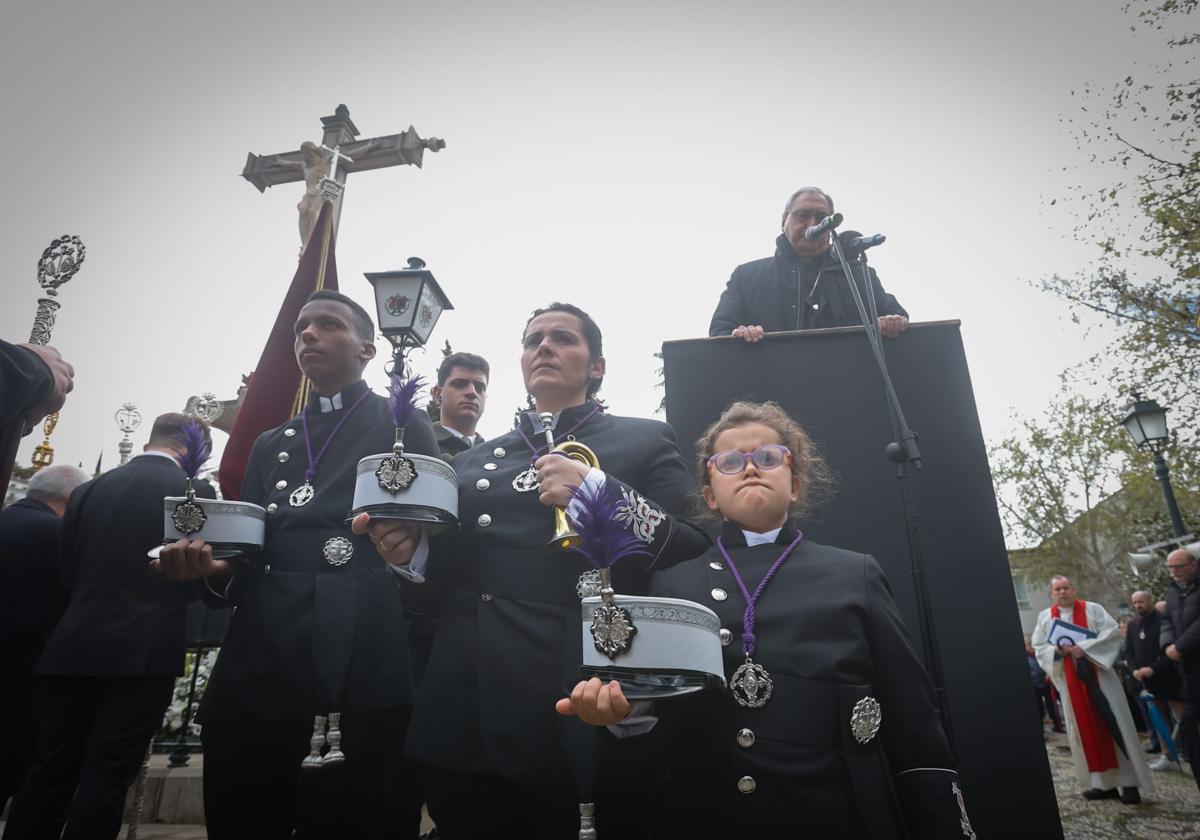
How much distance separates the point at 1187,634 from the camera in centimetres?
673

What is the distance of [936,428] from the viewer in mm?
3818

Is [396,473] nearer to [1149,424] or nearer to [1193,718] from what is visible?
[1193,718]

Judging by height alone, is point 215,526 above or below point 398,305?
below

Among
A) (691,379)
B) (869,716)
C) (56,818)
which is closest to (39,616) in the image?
(56,818)

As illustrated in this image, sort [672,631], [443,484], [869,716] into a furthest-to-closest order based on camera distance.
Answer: [443,484] → [869,716] → [672,631]

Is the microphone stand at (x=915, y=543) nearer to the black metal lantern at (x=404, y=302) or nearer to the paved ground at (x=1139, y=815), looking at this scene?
the black metal lantern at (x=404, y=302)

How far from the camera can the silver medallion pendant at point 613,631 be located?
4.88 ft

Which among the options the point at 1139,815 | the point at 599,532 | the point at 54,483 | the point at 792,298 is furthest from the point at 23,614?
the point at 1139,815

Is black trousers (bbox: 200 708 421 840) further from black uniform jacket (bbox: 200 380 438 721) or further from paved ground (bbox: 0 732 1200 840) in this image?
paved ground (bbox: 0 732 1200 840)

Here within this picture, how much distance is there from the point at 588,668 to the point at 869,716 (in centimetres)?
88

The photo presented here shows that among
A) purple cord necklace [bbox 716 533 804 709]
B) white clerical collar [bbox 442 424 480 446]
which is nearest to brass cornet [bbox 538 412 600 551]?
purple cord necklace [bbox 716 533 804 709]

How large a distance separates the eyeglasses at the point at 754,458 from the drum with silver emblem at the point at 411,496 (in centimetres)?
90

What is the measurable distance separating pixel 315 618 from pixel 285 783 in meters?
0.59

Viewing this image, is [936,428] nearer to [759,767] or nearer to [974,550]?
[974,550]
